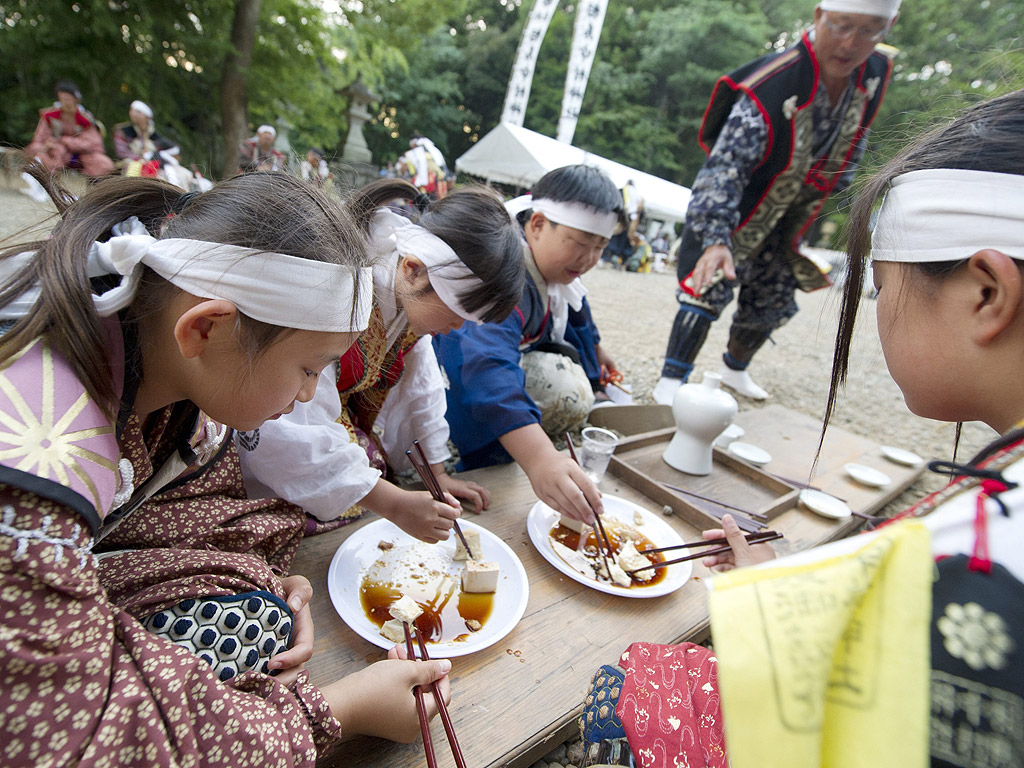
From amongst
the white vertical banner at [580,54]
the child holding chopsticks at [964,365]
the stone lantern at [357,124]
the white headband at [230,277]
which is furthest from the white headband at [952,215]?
the stone lantern at [357,124]

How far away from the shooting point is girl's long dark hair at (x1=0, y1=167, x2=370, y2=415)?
2.62ft

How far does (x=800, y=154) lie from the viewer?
3316 millimetres

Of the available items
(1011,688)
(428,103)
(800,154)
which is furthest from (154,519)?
(428,103)

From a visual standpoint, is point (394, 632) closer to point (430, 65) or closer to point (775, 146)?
point (775, 146)

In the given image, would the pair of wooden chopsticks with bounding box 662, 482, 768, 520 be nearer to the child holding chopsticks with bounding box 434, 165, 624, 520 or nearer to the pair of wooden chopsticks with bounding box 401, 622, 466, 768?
the child holding chopsticks with bounding box 434, 165, 624, 520

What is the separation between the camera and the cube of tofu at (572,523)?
182 centimetres

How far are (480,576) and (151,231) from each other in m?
1.11

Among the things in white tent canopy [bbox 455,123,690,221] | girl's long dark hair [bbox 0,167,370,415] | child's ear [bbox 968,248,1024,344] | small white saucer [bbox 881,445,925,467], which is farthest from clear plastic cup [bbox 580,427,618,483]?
white tent canopy [bbox 455,123,690,221]

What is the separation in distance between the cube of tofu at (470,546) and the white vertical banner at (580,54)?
44.7 feet

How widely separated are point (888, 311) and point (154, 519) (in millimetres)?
1580

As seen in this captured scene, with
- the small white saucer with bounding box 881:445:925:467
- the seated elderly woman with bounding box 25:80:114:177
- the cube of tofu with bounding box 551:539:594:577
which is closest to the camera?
the cube of tofu with bounding box 551:539:594:577

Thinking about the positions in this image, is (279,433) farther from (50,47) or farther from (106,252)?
(50,47)

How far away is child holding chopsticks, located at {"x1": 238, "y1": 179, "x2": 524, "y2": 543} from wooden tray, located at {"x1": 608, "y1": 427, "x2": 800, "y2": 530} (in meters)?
0.75

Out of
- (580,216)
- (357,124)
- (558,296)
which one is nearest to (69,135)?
(357,124)
